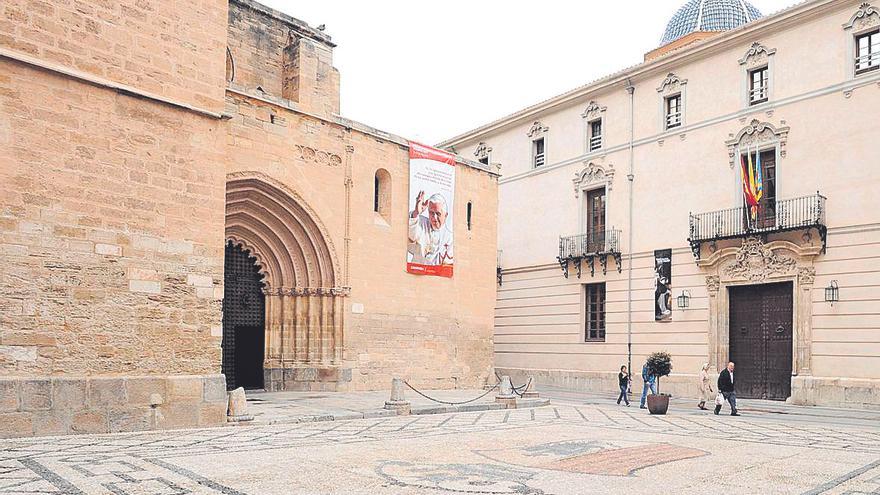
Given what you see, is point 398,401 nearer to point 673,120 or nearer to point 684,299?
point 684,299

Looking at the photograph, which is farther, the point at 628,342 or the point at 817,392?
the point at 628,342

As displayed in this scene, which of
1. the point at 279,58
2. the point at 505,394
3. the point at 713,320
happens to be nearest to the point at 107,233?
the point at 505,394

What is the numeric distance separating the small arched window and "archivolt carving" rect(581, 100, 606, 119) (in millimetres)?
8419

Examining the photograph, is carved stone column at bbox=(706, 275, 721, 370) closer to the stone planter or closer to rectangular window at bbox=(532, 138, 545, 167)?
the stone planter

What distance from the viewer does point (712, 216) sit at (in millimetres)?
20297

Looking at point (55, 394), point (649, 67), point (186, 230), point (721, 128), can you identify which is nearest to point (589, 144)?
point (649, 67)

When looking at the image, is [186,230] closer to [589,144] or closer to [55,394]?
[55,394]

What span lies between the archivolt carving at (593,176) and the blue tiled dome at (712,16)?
7.00m

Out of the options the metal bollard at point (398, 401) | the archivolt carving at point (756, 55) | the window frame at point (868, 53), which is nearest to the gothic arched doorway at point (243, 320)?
the metal bollard at point (398, 401)

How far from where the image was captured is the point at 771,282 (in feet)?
62.1

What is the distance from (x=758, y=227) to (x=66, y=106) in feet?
51.1

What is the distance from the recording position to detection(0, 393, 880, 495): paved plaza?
669 centimetres

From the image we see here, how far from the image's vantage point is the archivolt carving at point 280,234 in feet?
52.6

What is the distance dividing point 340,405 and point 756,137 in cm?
1255
